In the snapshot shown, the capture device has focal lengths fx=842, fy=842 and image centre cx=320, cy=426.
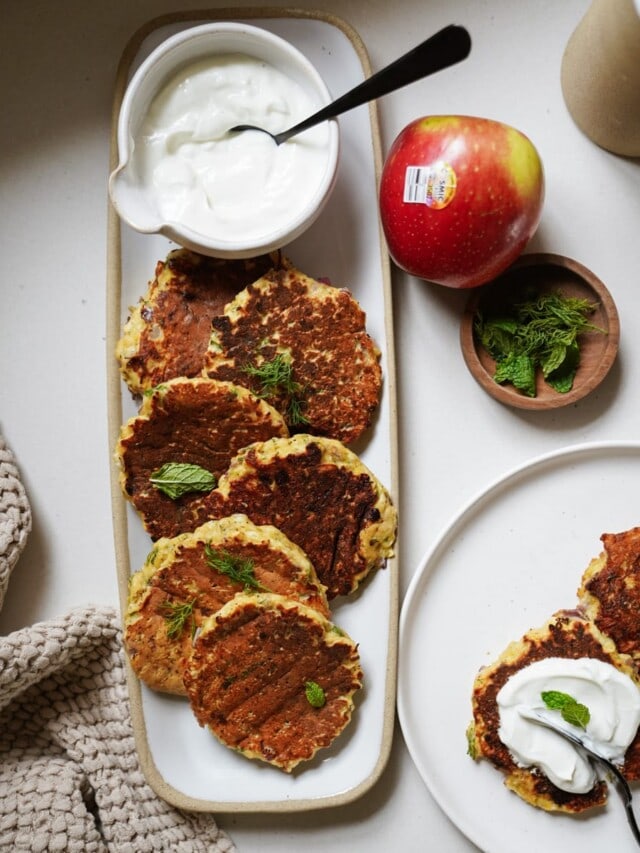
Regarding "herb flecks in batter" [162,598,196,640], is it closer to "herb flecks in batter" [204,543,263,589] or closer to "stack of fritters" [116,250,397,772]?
"stack of fritters" [116,250,397,772]

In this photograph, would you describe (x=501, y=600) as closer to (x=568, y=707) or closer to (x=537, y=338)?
(x=568, y=707)

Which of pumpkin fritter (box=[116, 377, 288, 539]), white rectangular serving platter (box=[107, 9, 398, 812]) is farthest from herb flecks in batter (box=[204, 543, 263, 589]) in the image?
white rectangular serving platter (box=[107, 9, 398, 812])

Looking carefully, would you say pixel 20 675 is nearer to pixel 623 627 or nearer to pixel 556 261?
pixel 623 627

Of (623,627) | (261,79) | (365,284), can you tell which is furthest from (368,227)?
(623,627)

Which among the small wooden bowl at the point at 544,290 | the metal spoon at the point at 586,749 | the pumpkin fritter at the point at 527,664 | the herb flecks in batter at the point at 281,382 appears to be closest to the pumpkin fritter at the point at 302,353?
the herb flecks in batter at the point at 281,382

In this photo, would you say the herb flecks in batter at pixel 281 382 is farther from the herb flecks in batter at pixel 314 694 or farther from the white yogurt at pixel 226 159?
the herb flecks in batter at pixel 314 694

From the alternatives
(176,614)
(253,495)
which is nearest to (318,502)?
(253,495)
